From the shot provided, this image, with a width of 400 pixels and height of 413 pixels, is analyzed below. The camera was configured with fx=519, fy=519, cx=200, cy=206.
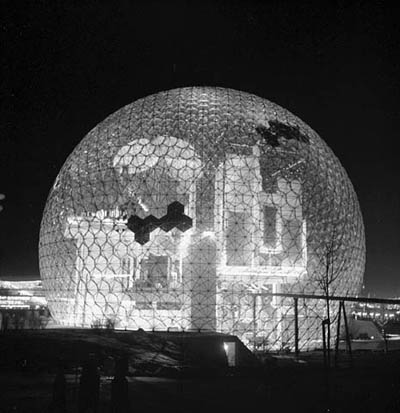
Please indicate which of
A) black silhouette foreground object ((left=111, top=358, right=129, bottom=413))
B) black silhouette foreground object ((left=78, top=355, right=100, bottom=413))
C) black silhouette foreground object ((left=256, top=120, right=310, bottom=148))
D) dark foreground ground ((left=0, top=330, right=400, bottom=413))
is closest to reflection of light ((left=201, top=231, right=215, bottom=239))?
black silhouette foreground object ((left=256, top=120, right=310, bottom=148))

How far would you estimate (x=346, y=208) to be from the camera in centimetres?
2184

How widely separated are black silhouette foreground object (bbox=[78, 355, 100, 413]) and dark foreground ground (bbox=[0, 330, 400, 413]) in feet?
2.69

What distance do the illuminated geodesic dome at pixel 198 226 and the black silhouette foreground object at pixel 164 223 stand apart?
4 cm

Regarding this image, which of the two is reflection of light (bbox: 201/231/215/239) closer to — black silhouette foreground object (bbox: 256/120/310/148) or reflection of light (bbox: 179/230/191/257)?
reflection of light (bbox: 179/230/191/257)

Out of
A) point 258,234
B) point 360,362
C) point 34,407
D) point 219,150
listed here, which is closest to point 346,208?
point 258,234

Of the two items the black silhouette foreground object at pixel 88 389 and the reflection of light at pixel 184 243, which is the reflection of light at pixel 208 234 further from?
the black silhouette foreground object at pixel 88 389

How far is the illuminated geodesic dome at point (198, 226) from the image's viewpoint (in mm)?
19203

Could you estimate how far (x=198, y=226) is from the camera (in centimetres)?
1916

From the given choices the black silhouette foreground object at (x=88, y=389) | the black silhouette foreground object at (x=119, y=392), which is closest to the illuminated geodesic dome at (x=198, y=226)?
the black silhouette foreground object at (x=88, y=389)

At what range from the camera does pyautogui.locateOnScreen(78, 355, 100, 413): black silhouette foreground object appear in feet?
23.0

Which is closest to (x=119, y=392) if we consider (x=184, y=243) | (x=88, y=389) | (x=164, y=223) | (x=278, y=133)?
(x=88, y=389)

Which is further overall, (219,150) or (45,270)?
(45,270)

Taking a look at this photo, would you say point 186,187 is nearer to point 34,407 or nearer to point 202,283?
point 202,283

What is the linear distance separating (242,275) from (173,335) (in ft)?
16.7
